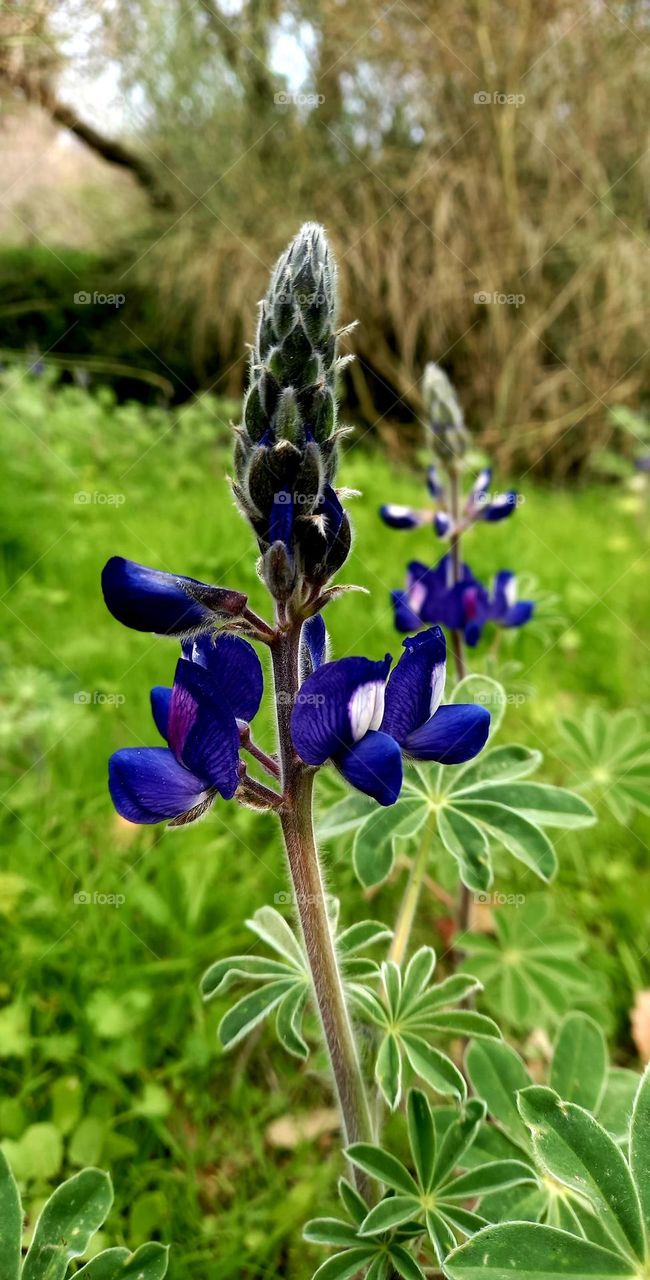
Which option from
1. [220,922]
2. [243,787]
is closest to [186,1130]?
[220,922]

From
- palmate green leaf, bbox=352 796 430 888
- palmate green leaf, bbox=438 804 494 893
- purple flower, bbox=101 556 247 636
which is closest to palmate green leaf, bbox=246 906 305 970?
palmate green leaf, bbox=352 796 430 888

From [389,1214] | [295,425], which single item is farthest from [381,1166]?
[295,425]

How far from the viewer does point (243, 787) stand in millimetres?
Result: 738

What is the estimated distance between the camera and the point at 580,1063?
107cm

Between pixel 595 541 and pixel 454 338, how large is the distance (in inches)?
95.8

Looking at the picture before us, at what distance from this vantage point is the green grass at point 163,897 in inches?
47.9

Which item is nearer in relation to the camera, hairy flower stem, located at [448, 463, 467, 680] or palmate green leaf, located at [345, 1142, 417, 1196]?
palmate green leaf, located at [345, 1142, 417, 1196]

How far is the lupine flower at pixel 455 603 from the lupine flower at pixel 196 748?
2.43ft

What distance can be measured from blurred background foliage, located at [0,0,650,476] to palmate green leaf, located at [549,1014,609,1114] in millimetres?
4682

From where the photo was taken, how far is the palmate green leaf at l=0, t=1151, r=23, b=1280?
76cm

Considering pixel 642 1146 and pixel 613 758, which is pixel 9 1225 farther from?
pixel 613 758

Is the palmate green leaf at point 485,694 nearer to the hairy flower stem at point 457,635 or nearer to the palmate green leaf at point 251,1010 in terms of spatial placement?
the hairy flower stem at point 457,635

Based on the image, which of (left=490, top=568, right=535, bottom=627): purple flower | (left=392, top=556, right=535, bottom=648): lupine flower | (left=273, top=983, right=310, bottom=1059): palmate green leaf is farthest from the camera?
(left=490, top=568, right=535, bottom=627): purple flower

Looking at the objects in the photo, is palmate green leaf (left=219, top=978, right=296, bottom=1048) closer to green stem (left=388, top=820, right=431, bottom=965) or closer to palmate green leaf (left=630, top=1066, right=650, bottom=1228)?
green stem (left=388, top=820, right=431, bottom=965)
